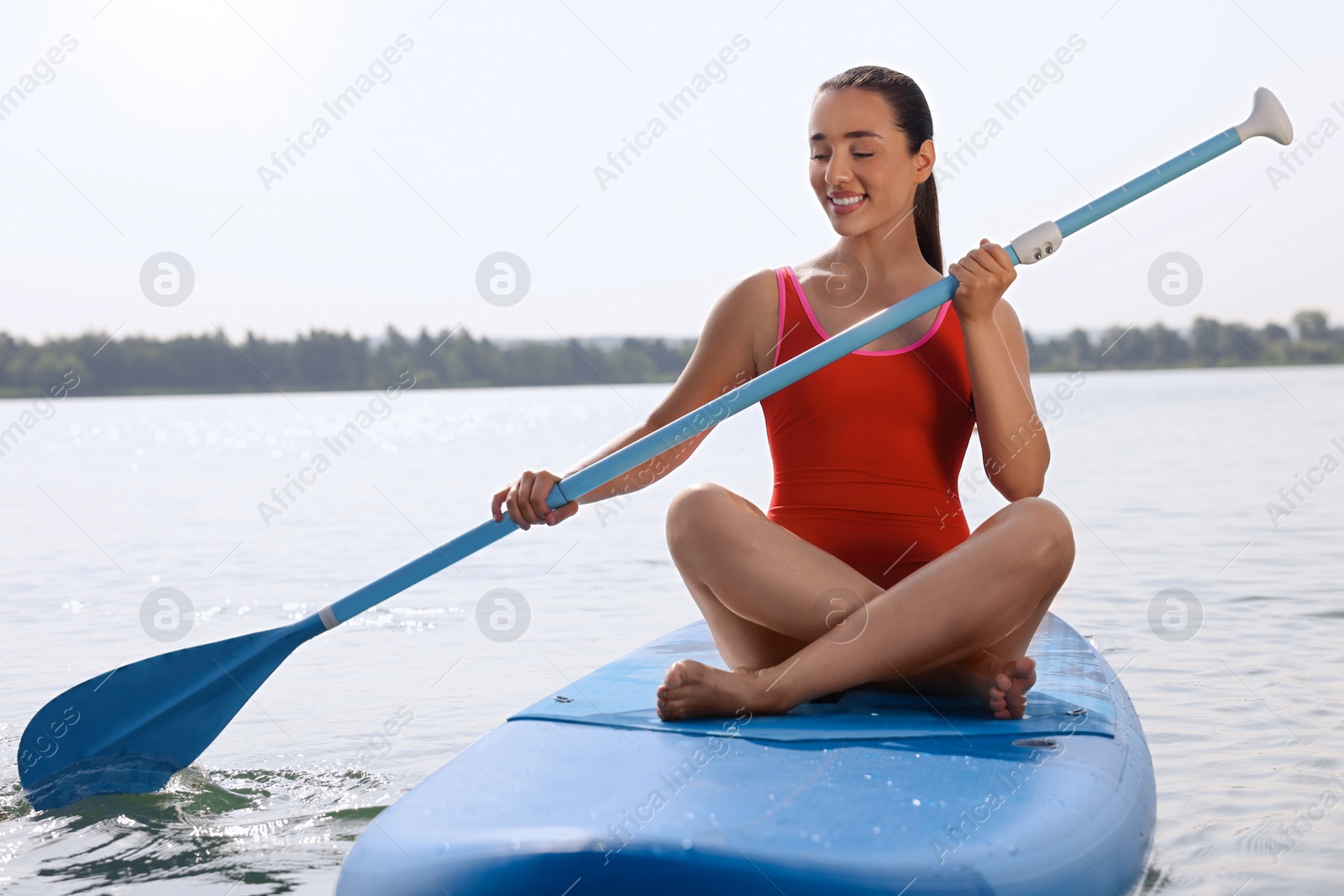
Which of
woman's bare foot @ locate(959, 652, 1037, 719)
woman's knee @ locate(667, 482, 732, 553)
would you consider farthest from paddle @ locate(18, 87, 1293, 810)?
woman's bare foot @ locate(959, 652, 1037, 719)

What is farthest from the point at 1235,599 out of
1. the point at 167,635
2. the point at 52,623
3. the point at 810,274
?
the point at 52,623

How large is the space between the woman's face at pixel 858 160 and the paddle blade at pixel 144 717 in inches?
53.7

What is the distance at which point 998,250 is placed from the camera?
2.19m

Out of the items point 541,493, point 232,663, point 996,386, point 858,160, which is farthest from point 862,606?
point 232,663

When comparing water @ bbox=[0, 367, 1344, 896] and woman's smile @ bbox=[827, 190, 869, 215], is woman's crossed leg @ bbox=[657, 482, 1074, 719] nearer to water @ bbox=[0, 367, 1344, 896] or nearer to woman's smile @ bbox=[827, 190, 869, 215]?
water @ bbox=[0, 367, 1344, 896]

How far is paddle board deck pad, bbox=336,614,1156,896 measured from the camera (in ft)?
4.69

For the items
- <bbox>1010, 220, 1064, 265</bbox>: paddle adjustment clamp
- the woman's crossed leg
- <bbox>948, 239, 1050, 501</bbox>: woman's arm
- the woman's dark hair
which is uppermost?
the woman's dark hair

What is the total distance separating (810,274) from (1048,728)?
1.02 meters

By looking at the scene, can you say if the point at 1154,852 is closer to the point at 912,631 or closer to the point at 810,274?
the point at 912,631

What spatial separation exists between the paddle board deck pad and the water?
40cm

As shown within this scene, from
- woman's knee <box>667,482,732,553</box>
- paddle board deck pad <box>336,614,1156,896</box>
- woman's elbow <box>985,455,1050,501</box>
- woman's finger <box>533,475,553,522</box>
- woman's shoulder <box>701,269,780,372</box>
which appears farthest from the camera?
woman's shoulder <box>701,269,780,372</box>

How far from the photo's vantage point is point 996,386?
Answer: 7.22 feet

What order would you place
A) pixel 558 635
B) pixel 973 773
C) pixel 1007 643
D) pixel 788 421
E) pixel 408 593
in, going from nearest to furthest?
pixel 973 773 → pixel 1007 643 → pixel 788 421 → pixel 558 635 → pixel 408 593

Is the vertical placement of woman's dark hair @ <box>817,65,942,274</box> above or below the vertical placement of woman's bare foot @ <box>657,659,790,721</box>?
above
